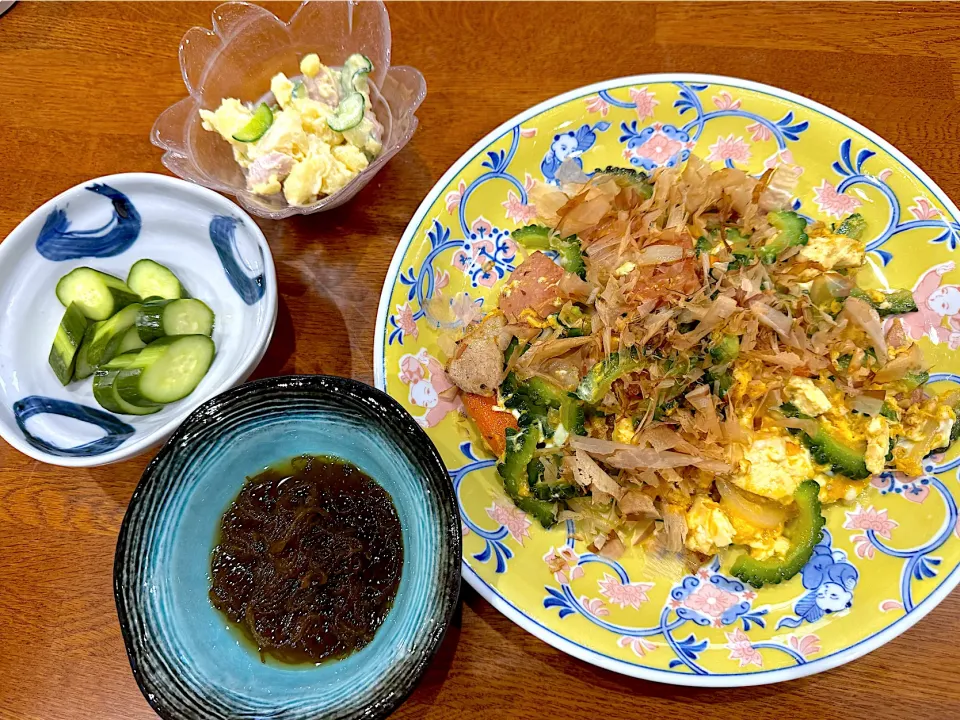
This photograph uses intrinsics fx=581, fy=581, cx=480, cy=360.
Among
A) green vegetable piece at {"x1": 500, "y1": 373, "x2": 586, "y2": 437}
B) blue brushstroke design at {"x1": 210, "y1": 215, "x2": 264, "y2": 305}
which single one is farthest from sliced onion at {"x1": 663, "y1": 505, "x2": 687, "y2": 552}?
blue brushstroke design at {"x1": 210, "y1": 215, "x2": 264, "y2": 305}

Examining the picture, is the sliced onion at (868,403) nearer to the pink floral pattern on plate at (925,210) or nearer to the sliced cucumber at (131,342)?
the pink floral pattern on plate at (925,210)

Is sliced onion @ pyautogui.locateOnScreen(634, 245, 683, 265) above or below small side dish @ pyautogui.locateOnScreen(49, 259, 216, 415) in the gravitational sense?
above

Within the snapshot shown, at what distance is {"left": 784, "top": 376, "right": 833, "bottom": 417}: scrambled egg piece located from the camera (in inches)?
73.6

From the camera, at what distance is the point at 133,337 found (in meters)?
2.05

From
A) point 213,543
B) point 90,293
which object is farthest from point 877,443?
point 90,293

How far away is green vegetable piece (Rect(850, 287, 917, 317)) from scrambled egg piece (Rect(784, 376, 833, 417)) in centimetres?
38

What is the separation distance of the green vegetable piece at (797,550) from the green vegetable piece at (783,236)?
764 mm

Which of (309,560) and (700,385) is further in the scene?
(700,385)

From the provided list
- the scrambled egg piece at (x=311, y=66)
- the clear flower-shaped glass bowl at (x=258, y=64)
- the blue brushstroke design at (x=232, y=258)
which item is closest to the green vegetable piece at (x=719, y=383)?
the clear flower-shaped glass bowl at (x=258, y=64)

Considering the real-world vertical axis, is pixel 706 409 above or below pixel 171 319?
above

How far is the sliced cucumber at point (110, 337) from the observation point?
2.02 m

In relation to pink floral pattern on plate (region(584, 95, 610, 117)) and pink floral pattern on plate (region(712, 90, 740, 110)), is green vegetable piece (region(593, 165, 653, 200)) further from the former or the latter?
pink floral pattern on plate (region(712, 90, 740, 110))

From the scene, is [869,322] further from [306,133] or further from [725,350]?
[306,133]

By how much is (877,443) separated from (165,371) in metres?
2.31
